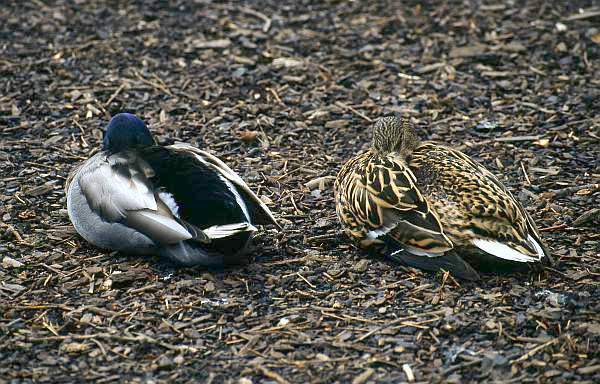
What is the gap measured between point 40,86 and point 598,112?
5222 mm

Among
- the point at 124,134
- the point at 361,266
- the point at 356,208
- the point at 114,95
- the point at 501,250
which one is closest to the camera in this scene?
the point at 501,250

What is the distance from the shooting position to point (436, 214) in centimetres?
615

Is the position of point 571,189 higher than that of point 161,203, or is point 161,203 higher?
point 161,203

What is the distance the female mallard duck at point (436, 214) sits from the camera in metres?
6.04

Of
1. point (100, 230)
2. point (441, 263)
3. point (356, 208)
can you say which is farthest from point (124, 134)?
point (441, 263)

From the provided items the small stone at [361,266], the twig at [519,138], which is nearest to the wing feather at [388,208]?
the small stone at [361,266]

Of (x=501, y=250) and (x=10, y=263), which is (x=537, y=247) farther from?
(x=10, y=263)

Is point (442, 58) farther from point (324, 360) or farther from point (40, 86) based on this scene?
point (324, 360)

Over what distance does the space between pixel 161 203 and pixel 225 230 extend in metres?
0.50

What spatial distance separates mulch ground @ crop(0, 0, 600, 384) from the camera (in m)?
5.45

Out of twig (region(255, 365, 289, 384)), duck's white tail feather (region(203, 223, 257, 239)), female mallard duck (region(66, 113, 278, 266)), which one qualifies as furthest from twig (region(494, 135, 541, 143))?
twig (region(255, 365, 289, 384))

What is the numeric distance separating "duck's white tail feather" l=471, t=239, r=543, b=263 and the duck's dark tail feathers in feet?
0.50

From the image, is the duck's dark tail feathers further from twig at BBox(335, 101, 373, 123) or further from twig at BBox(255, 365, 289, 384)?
twig at BBox(335, 101, 373, 123)

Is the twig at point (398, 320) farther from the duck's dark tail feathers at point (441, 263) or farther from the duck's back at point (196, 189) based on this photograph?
the duck's back at point (196, 189)
